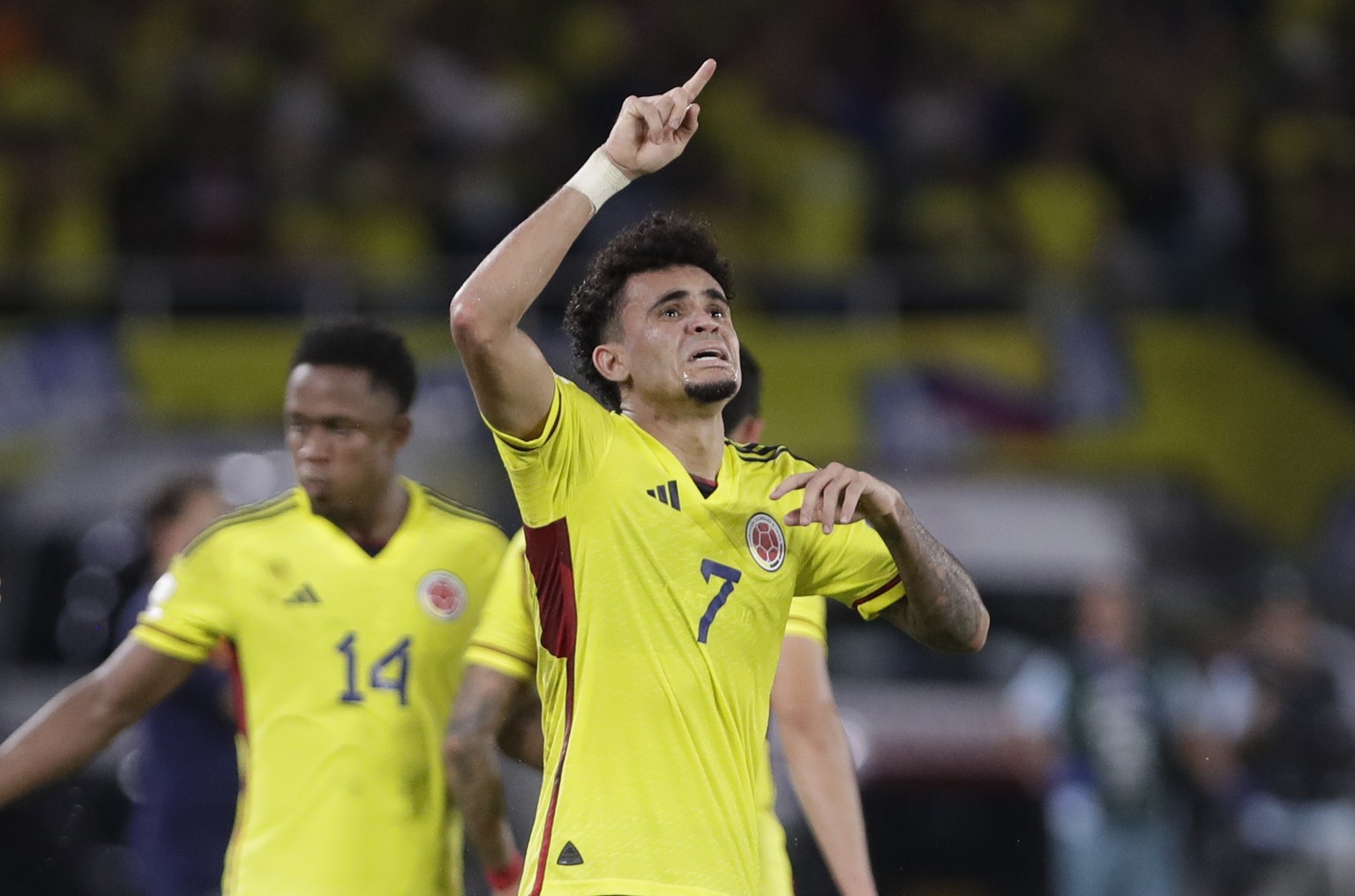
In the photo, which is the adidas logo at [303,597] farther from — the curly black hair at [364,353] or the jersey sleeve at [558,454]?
Answer: the jersey sleeve at [558,454]

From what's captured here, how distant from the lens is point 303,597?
17.8 feet

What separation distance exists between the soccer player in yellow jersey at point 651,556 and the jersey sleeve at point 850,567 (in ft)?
0.06

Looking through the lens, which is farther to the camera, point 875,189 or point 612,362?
point 875,189

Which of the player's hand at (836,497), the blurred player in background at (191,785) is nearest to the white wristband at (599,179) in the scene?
the player's hand at (836,497)

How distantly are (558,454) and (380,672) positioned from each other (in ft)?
4.66

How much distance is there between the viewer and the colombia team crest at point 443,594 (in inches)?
218

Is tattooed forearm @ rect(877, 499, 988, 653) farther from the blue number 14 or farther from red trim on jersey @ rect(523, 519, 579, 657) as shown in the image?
the blue number 14

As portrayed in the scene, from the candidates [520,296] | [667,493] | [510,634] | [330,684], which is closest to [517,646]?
[510,634]

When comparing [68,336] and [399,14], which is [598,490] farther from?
[399,14]

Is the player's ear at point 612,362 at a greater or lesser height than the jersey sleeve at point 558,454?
greater

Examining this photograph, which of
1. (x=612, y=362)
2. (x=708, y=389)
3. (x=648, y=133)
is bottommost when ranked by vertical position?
(x=708, y=389)

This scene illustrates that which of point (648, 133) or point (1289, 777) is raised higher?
point (648, 133)

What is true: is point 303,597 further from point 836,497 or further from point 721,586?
point 836,497

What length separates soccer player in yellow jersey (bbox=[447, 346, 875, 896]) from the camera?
206 inches
